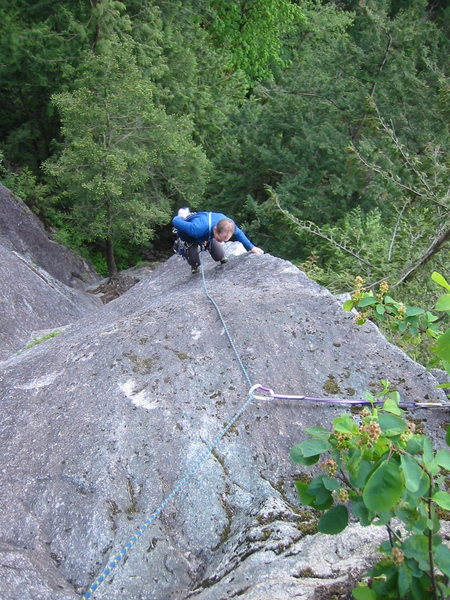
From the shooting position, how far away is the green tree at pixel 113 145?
13.3 m

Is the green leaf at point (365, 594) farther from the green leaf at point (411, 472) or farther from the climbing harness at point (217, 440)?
the climbing harness at point (217, 440)

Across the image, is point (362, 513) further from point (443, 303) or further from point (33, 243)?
point (33, 243)

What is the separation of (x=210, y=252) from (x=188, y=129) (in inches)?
372

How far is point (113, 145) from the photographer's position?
1361 centimetres

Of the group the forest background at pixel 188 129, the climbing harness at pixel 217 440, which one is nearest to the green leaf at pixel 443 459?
the climbing harness at pixel 217 440

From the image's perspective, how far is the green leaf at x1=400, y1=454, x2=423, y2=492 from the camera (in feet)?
5.33

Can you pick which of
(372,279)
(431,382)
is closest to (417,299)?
(372,279)

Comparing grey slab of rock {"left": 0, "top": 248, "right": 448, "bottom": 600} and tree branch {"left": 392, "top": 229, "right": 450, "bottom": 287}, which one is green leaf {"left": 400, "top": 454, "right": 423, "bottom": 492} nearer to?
grey slab of rock {"left": 0, "top": 248, "right": 448, "bottom": 600}

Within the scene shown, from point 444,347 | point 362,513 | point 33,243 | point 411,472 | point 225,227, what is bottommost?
point 33,243

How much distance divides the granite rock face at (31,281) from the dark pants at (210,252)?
311 centimetres

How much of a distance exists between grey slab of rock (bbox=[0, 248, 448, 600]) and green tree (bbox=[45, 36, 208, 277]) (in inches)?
346

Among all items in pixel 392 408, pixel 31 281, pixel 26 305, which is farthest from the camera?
pixel 31 281

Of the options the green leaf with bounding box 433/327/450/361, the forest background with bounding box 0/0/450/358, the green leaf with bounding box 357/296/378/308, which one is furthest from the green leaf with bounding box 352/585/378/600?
the forest background with bounding box 0/0/450/358

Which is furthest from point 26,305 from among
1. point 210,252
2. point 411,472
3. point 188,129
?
point 411,472
